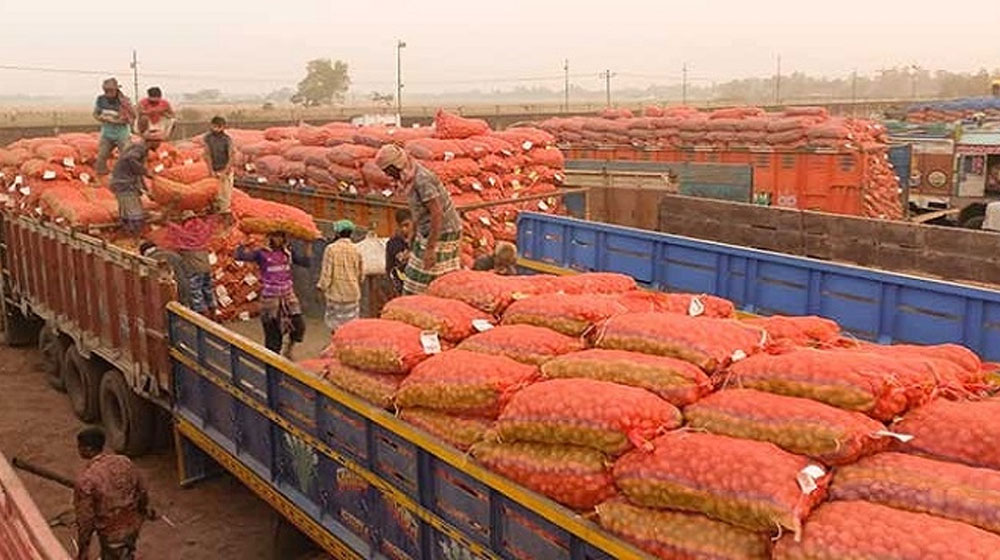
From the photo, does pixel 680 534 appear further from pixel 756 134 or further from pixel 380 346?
pixel 756 134

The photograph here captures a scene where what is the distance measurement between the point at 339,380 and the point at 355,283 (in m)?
2.74

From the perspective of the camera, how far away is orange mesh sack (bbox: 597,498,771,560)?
2.82 metres

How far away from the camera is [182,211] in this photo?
858 centimetres

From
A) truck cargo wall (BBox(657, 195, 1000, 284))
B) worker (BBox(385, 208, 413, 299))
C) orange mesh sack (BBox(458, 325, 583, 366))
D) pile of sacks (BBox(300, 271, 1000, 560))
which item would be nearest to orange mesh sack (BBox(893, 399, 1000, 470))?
pile of sacks (BBox(300, 271, 1000, 560))

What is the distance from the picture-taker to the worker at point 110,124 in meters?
10.0

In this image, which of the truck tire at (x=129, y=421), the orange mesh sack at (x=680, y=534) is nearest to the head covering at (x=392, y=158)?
the truck tire at (x=129, y=421)

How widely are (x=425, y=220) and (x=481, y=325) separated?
6.81 feet

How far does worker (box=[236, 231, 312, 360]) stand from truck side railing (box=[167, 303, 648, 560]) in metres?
0.90

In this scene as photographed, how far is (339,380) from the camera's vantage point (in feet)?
15.0

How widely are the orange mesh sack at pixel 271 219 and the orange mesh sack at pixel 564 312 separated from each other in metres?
4.10

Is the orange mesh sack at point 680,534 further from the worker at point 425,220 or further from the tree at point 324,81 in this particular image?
the tree at point 324,81

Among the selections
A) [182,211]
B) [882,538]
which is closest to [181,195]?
[182,211]

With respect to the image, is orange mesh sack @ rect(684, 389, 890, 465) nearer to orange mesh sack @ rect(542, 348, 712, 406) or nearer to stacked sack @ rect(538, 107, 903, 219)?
orange mesh sack @ rect(542, 348, 712, 406)

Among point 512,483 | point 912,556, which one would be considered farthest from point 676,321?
point 912,556
